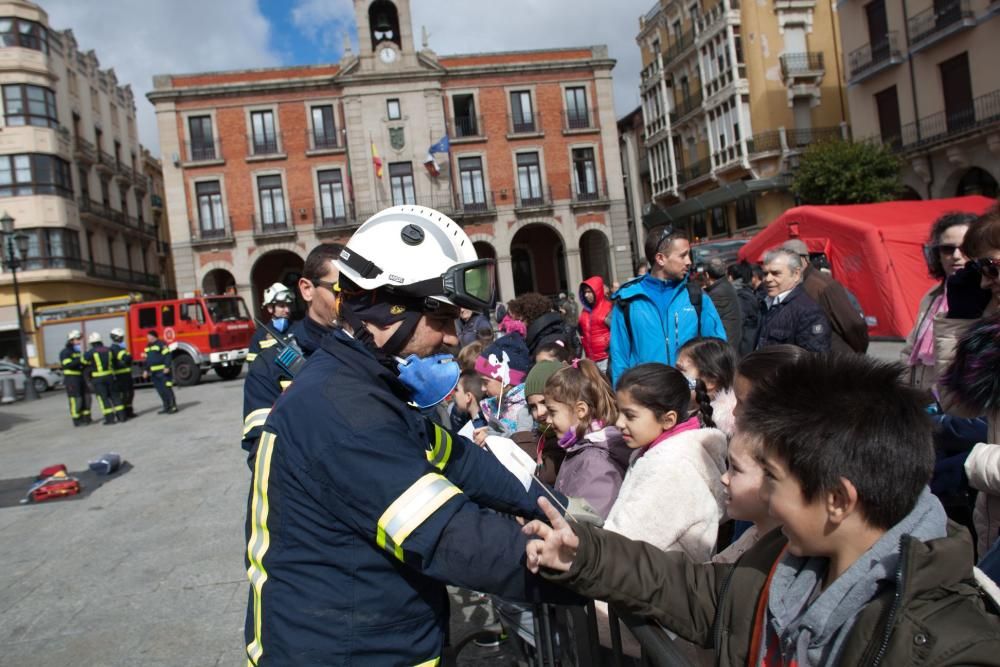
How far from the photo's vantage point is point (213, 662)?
3775 mm

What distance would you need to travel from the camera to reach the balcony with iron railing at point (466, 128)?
37.5 m

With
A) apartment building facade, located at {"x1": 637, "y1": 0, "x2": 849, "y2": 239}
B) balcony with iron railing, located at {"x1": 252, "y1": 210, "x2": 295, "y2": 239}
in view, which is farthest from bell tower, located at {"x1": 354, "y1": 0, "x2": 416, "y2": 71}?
apartment building facade, located at {"x1": 637, "y1": 0, "x2": 849, "y2": 239}

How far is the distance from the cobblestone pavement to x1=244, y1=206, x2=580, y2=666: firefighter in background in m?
2.08

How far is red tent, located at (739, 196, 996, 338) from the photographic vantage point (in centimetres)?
1328

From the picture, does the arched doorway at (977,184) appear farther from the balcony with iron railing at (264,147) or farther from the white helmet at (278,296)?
the balcony with iron railing at (264,147)

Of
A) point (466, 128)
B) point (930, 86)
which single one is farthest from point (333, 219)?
point (930, 86)

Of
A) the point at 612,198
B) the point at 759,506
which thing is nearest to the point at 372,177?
the point at 612,198

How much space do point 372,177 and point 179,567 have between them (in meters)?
32.6

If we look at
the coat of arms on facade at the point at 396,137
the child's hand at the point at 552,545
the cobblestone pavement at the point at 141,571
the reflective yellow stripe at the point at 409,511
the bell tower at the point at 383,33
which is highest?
the bell tower at the point at 383,33

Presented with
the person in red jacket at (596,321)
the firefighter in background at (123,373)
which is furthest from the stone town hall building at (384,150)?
the person in red jacket at (596,321)

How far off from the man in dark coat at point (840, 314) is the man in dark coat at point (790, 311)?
0.25 meters

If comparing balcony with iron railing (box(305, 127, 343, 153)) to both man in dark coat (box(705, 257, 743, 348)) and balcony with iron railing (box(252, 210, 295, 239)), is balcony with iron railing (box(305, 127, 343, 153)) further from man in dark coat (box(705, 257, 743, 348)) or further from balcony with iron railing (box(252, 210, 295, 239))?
man in dark coat (box(705, 257, 743, 348))

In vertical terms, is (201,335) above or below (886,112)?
below

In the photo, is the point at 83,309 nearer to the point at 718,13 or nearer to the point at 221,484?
the point at 221,484
